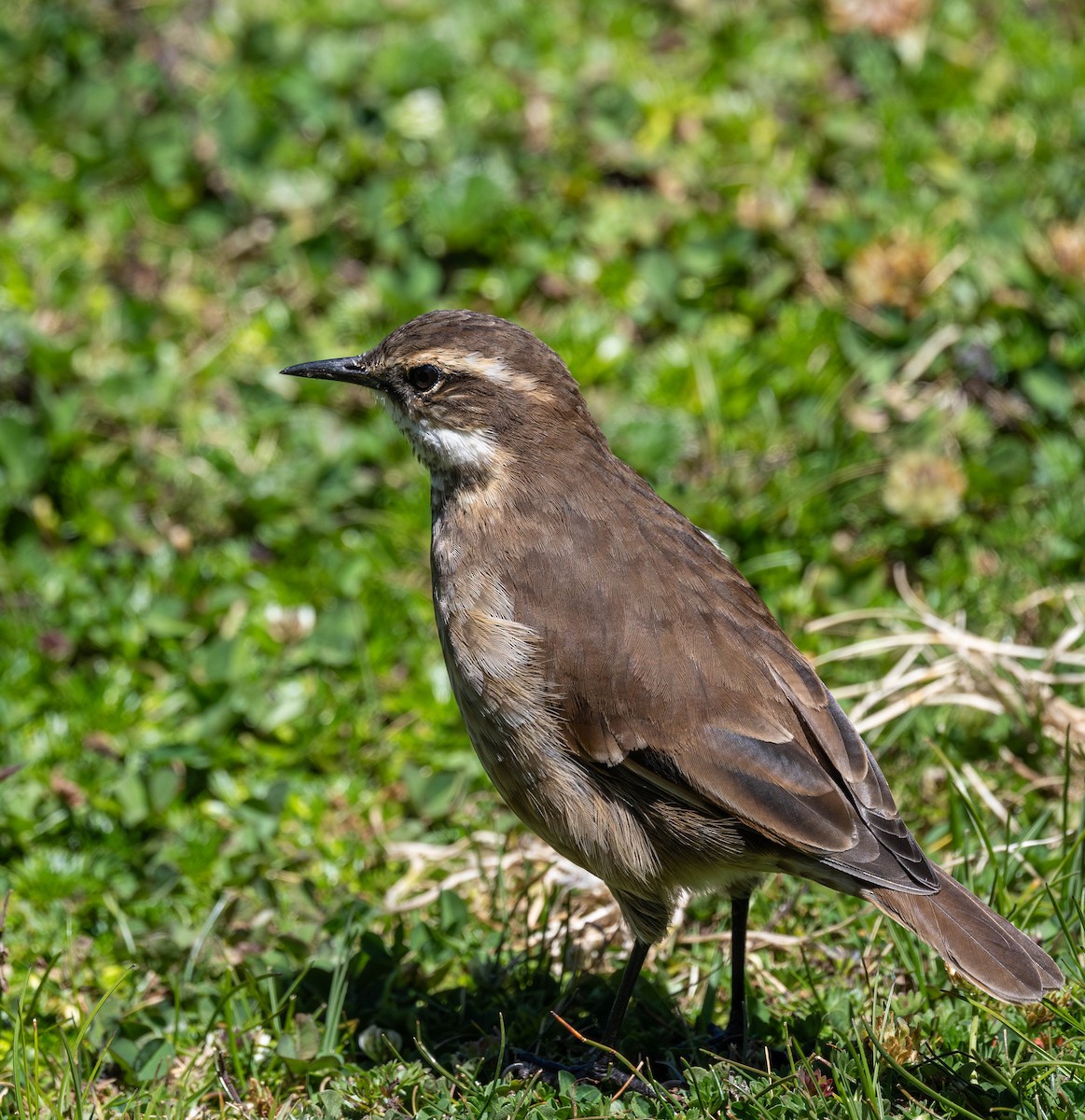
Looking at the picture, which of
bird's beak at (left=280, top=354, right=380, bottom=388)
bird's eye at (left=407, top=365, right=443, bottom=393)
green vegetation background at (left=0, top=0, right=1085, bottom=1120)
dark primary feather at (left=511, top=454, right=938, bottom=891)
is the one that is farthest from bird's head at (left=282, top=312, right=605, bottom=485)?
Answer: green vegetation background at (left=0, top=0, right=1085, bottom=1120)

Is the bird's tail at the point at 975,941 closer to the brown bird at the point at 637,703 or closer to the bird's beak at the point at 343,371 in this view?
the brown bird at the point at 637,703

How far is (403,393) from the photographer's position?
5.61 m

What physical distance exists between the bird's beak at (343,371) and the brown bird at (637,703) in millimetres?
315

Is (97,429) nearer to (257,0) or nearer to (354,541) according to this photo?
(354,541)

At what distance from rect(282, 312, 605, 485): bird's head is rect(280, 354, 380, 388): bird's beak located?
168 millimetres

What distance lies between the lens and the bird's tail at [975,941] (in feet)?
14.3

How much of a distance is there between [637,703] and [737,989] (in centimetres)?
110

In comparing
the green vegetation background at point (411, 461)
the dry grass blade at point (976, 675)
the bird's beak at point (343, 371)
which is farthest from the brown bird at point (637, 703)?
the dry grass blade at point (976, 675)

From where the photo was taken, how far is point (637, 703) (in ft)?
15.8

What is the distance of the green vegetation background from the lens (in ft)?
17.3

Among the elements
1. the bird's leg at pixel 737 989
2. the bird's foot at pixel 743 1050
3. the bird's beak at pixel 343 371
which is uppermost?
the bird's beak at pixel 343 371

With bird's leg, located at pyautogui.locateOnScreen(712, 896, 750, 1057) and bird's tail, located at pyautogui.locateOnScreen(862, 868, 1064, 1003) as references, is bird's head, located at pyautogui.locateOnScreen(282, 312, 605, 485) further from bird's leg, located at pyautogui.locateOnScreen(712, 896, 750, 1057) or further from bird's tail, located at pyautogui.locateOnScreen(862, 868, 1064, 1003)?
bird's tail, located at pyautogui.locateOnScreen(862, 868, 1064, 1003)

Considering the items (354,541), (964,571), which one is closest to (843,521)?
(964,571)

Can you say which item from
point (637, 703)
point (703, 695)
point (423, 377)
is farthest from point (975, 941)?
point (423, 377)
